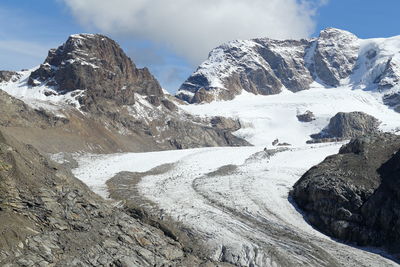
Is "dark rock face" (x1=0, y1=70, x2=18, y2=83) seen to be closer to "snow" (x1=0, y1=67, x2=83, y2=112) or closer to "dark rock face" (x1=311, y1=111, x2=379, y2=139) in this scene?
"snow" (x1=0, y1=67, x2=83, y2=112)

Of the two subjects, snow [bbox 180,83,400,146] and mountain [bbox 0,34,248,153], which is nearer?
mountain [bbox 0,34,248,153]

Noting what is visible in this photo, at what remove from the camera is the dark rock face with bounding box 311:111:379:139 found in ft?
535

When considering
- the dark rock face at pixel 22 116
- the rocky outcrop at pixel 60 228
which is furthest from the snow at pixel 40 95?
the rocky outcrop at pixel 60 228

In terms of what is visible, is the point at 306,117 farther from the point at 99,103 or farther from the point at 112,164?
the point at 112,164

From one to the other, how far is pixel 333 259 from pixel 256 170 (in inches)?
853

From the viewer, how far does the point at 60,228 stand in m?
A: 21.1

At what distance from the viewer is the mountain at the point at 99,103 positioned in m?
83.1

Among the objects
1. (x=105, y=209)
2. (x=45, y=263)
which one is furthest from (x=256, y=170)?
(x=45, y=263)

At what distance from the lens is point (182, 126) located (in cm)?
12056

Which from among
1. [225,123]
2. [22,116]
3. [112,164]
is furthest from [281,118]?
[112,164]

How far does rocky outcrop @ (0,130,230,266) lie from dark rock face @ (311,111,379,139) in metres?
144

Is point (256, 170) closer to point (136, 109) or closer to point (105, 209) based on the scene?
point (105, 209)

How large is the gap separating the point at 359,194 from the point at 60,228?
2049cm

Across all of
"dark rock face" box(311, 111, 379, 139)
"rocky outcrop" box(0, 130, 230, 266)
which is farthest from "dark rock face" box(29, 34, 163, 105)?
"rocky outcrop" box(0, 130, 230, 266)
